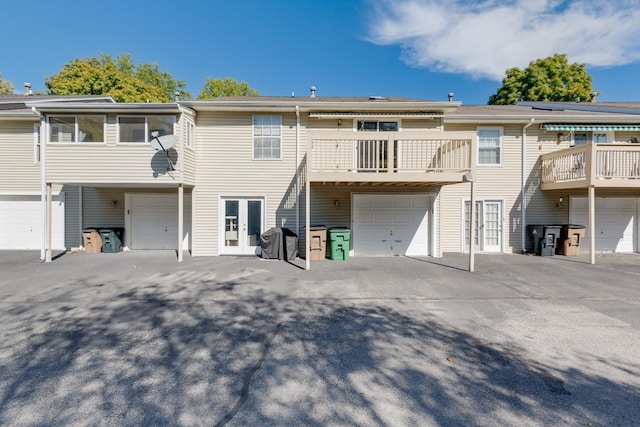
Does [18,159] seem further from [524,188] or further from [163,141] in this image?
[524,188]

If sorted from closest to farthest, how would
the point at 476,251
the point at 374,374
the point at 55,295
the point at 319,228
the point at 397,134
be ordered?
the point at 374,374, the point at 55,295, the point at 397,134, the point at 319,228, the point at 476,251

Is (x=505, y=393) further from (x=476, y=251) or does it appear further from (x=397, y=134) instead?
(x=476, y=251)

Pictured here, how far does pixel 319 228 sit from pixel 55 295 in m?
5.95

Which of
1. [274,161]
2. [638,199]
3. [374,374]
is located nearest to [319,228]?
[274,161]

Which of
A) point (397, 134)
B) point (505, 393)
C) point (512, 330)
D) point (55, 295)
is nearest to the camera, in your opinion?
point (505, 393)

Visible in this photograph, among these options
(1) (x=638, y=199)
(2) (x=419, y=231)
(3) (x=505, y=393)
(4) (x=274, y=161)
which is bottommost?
(3) (x=505, y=393)

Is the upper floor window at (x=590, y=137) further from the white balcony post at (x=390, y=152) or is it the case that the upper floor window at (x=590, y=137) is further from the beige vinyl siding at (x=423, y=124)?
the white balcony post at (x=390, y=152)

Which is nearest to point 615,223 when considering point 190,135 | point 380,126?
point 380,126

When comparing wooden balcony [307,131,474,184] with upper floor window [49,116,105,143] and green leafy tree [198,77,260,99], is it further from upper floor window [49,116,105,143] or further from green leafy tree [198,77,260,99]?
green leafy tree [198,77,260,99]

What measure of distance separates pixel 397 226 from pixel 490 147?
4.37 metres

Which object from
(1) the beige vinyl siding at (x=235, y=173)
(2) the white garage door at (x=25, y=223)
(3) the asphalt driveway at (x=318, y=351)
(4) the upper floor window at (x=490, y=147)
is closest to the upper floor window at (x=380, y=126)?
(1) the beige vinyl siding at (x=235, y=173)

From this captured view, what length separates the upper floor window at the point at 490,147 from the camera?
402 inches

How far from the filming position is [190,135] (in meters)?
9.15

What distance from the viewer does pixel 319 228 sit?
8.73 meters
